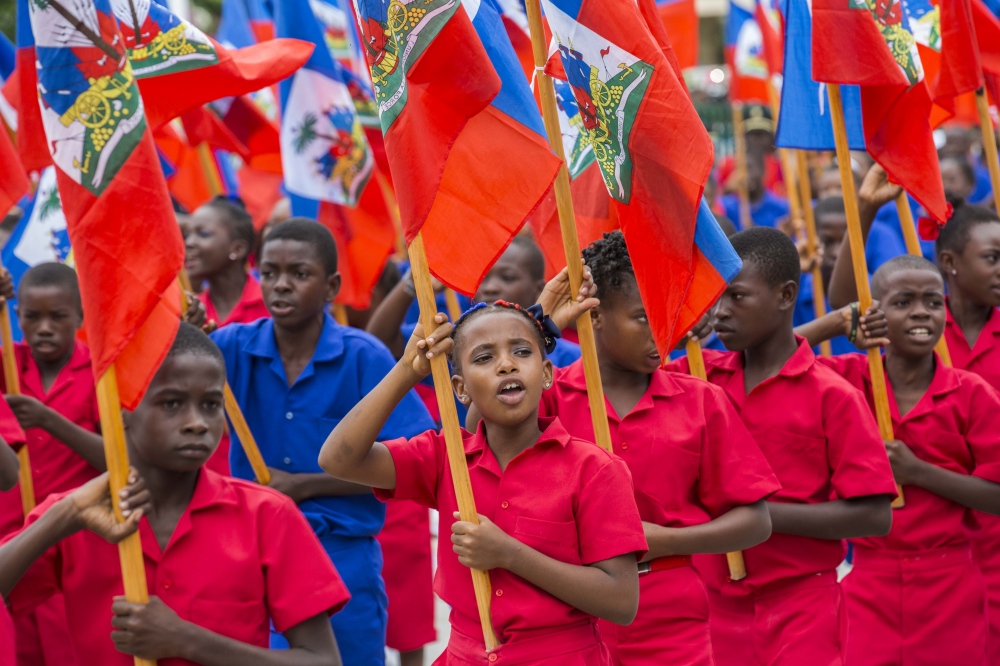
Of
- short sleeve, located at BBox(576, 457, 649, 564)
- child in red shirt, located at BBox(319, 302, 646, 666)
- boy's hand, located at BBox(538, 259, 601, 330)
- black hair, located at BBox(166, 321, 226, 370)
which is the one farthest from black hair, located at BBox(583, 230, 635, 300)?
black hair, located at BBox(166, 321, 226, 370)

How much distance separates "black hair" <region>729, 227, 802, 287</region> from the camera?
4.55m

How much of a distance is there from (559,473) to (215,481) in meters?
1.05

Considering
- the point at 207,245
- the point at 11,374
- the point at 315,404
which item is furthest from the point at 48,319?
the point at 207,245

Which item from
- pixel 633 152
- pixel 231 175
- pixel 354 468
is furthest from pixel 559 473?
pixel 231 175

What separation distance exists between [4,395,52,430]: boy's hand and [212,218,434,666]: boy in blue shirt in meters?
0.78

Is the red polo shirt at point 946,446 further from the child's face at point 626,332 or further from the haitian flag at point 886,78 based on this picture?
the child's face at point 626,332

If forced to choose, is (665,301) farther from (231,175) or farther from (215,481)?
(231,175)

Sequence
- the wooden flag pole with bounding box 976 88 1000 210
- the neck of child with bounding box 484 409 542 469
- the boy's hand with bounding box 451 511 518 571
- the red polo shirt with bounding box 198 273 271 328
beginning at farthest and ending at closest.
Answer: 1. the red polo shirt with bounding box 198 273 271 328
2. the wooden flag pole with bounding box 976 88 1000 210
3. the neck of child with bounding box 484 409 542 469
4. the boy's hand with bounding box 451 511 518 571

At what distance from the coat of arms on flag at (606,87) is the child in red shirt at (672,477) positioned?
18.3 inches

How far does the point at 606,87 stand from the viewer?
13.1 ft

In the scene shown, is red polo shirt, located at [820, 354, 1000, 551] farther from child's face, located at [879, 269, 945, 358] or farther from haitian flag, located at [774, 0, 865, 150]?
haitian flag, located at [774, 0, 865, 150]

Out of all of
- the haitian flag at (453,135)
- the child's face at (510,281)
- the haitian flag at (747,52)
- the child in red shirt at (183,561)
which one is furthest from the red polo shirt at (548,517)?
the haitian flag at (747,52)

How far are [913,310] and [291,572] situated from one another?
278 centimetres

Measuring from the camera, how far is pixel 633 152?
3.99 metres
